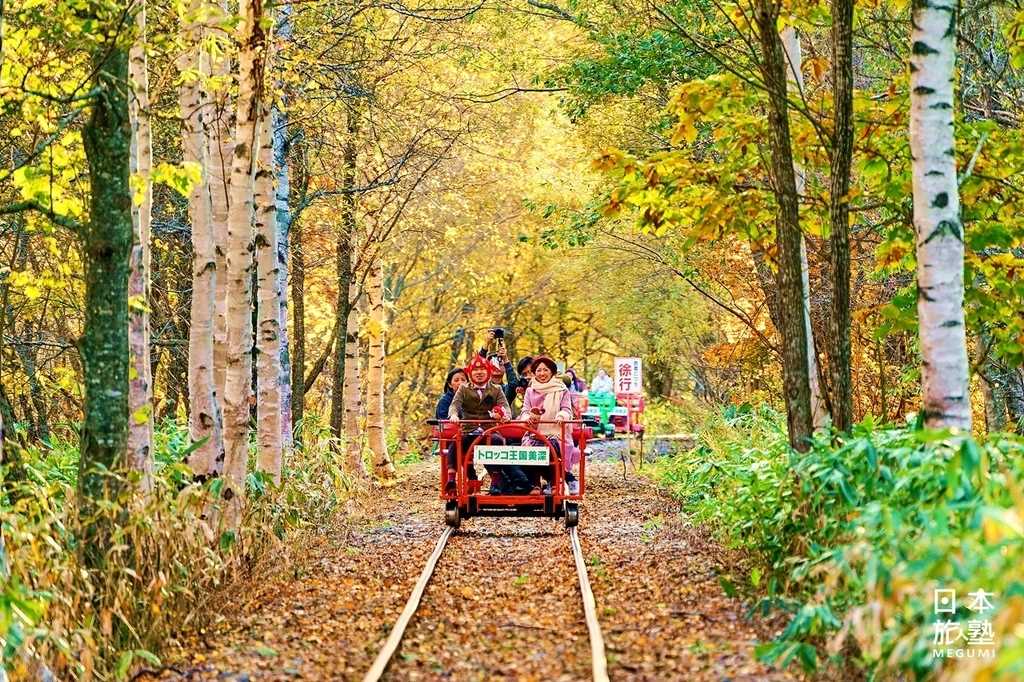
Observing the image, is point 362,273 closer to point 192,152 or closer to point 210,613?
point 192,152

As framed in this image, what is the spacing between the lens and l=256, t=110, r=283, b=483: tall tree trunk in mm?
13773

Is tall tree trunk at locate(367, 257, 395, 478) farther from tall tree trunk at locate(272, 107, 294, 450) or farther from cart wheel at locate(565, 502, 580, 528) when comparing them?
cart wheel at locate(565, 502, 580, 528)

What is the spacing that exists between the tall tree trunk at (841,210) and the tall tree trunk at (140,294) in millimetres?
5354

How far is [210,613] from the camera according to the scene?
30.5ft

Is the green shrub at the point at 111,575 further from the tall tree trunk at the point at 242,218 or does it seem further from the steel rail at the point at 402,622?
the steel rail at the point at 402,622

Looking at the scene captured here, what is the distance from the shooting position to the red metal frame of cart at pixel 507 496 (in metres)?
15.1

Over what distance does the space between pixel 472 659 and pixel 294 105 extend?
35.4ft

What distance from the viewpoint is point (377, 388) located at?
24250mm

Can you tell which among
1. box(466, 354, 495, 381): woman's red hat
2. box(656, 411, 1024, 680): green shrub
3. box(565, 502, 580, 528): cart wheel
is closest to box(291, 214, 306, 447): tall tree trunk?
box(466, 354, 495, 381): woman's red hat

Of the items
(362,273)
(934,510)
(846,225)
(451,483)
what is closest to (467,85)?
(362,273)

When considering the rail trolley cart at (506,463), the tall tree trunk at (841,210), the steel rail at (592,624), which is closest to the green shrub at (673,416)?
the rail trolley cart at (506,463)

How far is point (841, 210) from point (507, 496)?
6.67 meters

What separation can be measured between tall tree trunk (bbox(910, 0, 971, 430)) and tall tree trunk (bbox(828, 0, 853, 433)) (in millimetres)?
1478

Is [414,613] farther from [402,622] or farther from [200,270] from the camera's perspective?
[200,270]
